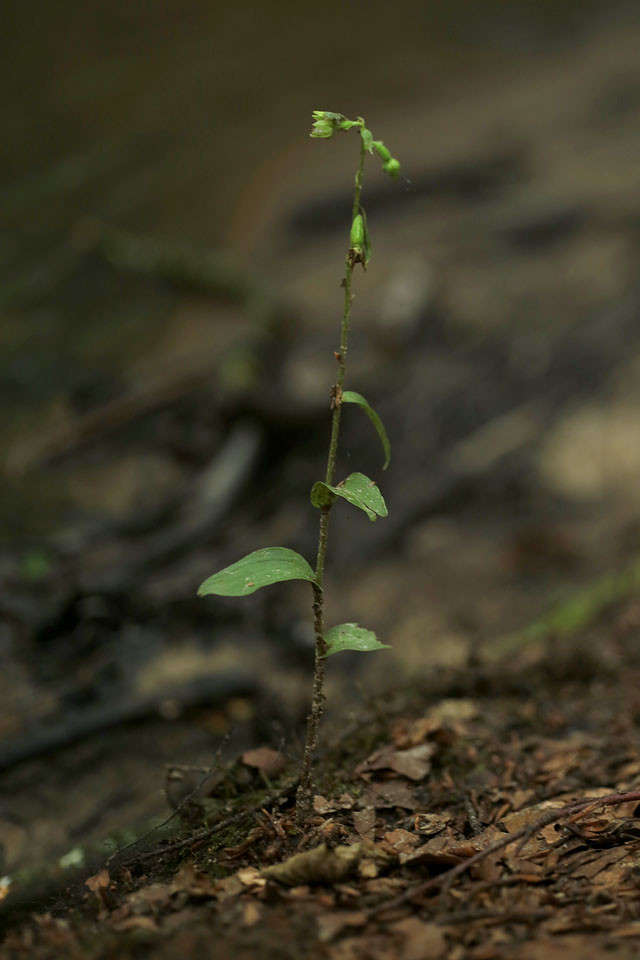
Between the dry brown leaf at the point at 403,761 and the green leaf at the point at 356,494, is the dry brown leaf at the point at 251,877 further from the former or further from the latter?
the green leaf at the point at 356,494

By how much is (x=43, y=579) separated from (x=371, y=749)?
10.5 ft

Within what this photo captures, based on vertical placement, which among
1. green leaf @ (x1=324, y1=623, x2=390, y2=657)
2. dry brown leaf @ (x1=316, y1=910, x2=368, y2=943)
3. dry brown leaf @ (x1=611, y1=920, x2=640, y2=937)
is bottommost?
dry brown leaf @ (x1=611, y1=920, x2=640, y2=937)

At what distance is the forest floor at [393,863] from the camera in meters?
1.71

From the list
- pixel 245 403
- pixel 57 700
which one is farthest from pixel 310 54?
pixel 57 700

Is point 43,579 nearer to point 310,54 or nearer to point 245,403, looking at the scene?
point 245,403

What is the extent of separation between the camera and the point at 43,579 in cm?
537

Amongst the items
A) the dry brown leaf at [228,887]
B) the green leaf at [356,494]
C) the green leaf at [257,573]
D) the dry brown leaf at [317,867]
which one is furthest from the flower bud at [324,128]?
the dry brown leaf at [228,887]

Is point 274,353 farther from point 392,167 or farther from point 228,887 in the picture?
point 228,887

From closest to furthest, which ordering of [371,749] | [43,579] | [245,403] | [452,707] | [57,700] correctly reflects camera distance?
[371,749]
[452,707]
[57,700]
[43,579]
[245,403]

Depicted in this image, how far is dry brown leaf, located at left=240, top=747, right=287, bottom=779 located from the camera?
250 cm

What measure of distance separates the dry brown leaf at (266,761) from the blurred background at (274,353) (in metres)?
0.12

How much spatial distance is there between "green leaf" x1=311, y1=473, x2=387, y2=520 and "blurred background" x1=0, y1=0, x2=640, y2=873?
2.76 feet

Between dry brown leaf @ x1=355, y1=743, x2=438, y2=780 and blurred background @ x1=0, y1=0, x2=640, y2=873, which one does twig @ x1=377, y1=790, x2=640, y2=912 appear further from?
blurred background @ x1=0, y1=0, x2=640, y2=873

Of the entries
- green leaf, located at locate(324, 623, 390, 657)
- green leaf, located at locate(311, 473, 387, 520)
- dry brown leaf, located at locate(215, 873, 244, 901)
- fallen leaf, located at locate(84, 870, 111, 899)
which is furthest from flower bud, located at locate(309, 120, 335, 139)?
fallen leaf, located at locate(84, 870, 111, 899)
